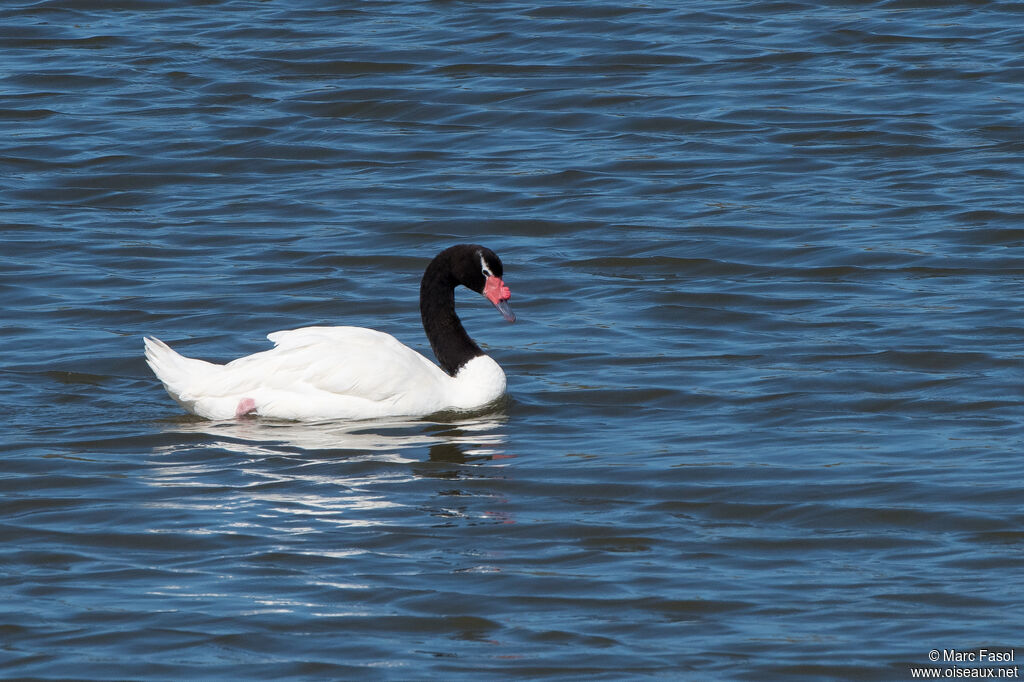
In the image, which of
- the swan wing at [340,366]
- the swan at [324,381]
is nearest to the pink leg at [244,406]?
the swan at [324,381]

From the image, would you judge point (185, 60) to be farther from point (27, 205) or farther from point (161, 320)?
point (161, 320)

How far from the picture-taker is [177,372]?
971 cm

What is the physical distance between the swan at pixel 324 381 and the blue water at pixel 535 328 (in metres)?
0.14

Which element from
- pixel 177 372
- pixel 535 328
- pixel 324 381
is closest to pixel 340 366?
pixel 324 381

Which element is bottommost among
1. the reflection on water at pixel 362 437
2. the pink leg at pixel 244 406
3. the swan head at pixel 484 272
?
the reflection on water at pixel 362 437

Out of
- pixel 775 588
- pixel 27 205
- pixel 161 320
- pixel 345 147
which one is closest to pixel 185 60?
pixel 345 147

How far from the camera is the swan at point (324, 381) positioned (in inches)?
383

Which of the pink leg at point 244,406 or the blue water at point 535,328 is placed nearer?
the blue water at point 535,328

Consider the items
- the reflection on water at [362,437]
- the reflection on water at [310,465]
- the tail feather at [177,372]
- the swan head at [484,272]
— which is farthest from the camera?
the swan head at [484,272]

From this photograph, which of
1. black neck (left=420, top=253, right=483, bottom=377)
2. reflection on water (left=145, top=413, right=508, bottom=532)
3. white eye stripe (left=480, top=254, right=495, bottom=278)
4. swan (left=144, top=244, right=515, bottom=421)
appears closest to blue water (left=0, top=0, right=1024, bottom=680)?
reflection on water (left=145, top=413, right=508, bottom=532)

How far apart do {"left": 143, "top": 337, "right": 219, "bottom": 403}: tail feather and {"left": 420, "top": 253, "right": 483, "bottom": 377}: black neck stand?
131 cm

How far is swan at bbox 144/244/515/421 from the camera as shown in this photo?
31.9ft

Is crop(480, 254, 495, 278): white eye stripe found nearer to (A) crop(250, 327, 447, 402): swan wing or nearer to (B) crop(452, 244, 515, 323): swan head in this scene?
(B) crop(452, 244, 515, 323): swan head

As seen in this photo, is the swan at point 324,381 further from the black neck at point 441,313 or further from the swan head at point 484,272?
the swan head at point 484,272
